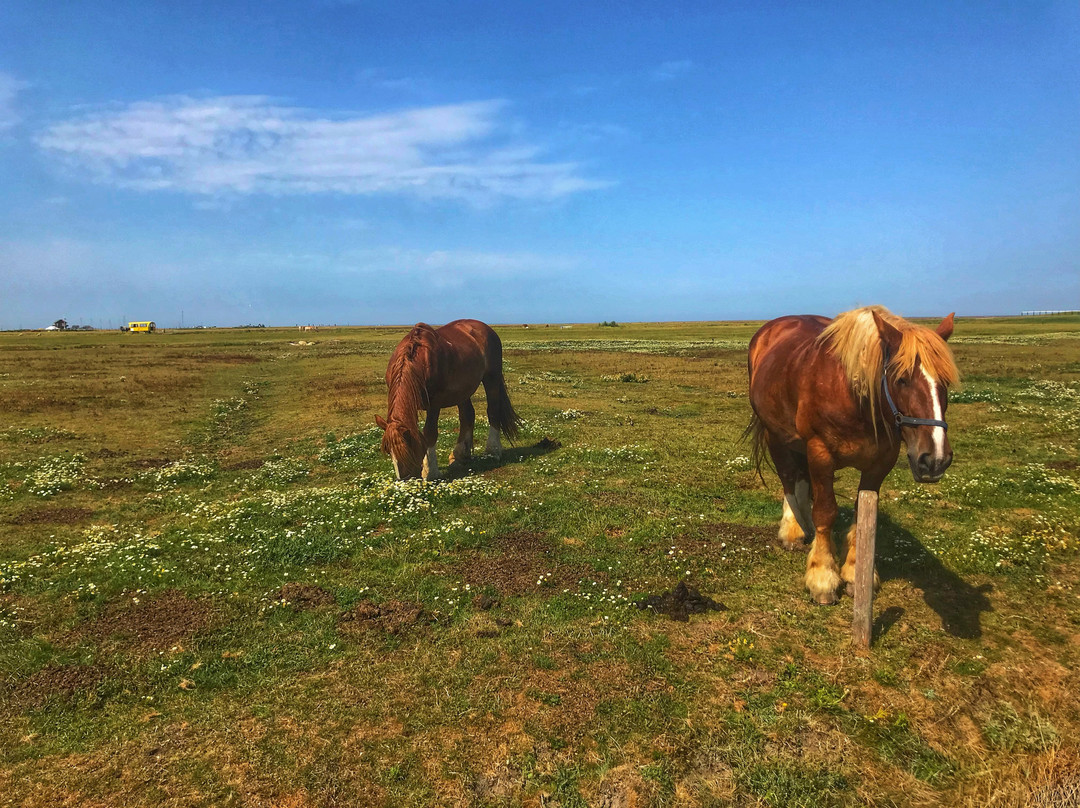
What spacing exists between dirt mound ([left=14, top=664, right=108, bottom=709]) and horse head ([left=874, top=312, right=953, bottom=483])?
9.17 metres

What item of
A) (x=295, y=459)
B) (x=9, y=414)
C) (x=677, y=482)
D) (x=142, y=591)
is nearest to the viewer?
(x=142, y=591)

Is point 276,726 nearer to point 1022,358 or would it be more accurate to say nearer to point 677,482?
point 677,482

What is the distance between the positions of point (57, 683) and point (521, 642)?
5151 mm

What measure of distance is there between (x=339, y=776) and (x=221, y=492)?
1047 cm

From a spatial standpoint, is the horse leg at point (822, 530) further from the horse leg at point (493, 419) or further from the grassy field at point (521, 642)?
the horse leg at point (493, 419)

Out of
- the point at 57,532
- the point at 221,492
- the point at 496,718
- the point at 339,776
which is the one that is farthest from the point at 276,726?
the point at 221,492

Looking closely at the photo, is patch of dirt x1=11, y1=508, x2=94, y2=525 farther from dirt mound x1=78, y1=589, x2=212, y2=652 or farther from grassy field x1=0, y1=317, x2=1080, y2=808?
dirt mound x1=78, y1=589, x2=212, y2=652

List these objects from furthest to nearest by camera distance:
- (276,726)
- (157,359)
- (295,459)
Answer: (157,359)
(295,459)
(276,726)

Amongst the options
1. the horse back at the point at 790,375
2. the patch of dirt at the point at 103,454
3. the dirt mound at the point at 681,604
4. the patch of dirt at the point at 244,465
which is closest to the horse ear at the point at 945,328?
the horse back at the point at 790,375

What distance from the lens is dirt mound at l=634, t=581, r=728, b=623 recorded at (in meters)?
7.61

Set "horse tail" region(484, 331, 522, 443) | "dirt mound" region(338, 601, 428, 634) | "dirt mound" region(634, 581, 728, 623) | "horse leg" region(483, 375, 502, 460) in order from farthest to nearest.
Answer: "horse leg" region(483, 375, 502, 460)
"horse tail" region(484, 331, 522, 443)
"dirt mound" region(634, 581, 728, 623)
"dirt mound" region(338, 601, 428, 634)

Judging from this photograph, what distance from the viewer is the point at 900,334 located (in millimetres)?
6340

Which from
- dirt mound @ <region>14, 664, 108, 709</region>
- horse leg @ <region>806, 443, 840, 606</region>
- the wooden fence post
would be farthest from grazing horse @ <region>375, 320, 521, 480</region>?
the wooden fence post

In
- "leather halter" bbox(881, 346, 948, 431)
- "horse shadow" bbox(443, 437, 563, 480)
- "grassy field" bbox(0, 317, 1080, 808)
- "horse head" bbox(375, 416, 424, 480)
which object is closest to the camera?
"grassy field" bbox(0, 317, 1080, 808)
